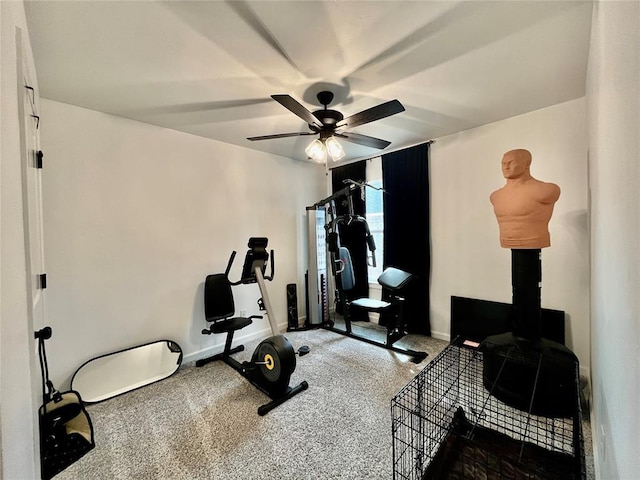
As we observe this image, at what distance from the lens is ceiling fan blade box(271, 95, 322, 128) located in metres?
1.68

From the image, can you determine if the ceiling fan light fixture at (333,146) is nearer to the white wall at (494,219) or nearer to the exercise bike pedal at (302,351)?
the white wall at (494,219)

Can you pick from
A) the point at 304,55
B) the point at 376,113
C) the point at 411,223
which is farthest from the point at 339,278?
the point at 304,55

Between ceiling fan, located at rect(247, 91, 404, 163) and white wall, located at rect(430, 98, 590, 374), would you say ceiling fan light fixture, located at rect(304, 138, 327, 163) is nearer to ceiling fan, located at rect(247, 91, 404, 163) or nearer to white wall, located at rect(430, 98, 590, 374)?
ceiling fan, located at rect(247, 91, 404, 163)

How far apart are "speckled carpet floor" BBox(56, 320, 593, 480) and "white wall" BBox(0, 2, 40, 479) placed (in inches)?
27.5

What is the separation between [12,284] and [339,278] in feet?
9.98

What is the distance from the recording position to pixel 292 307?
3924 millimetres

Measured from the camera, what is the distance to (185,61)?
179 centimetres

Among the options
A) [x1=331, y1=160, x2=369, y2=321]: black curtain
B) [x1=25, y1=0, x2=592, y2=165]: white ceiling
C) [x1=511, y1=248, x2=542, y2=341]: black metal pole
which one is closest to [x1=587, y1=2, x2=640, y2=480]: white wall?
[x1=25, y1=0, x2=592, y2=165]: white ceiling

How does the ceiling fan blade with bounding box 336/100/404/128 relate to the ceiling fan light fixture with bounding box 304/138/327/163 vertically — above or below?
above

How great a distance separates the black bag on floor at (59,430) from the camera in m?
1.45

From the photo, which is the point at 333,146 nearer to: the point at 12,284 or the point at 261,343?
the point at 261,343

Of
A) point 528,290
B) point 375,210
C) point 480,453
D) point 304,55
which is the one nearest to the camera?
point 480,453

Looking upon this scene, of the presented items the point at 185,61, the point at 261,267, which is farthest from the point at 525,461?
the point at 185,61

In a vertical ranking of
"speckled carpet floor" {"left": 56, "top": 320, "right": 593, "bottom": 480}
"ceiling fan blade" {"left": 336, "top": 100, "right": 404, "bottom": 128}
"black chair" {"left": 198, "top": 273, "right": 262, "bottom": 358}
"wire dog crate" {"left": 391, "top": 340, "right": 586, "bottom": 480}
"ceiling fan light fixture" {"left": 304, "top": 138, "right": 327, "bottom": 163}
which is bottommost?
"speckled carpet floor" {"left": 56, "top": 320, "right": 593, "bottom": 480}
